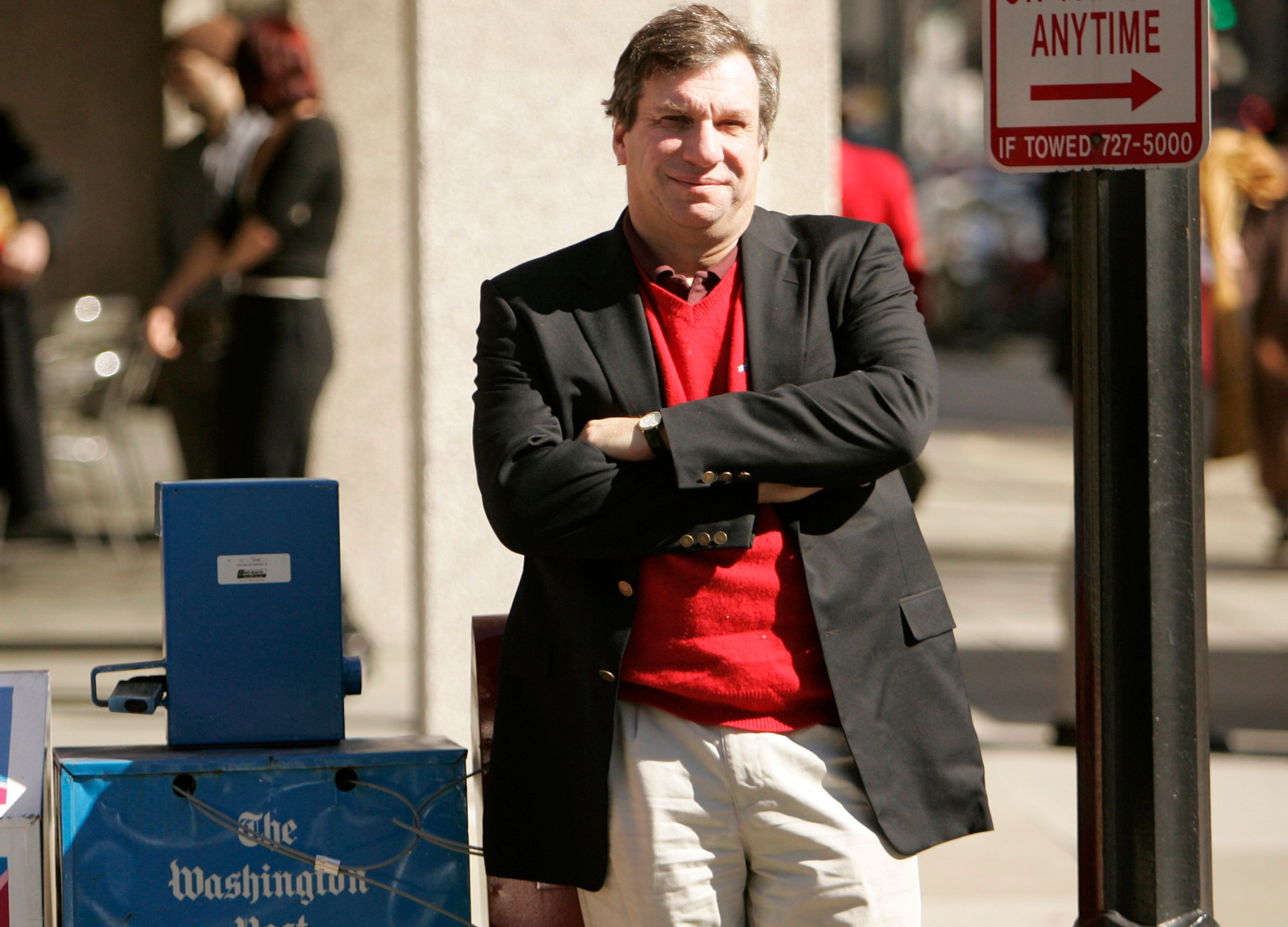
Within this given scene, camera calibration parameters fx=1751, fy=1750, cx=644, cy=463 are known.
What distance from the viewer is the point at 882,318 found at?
274 centimetres

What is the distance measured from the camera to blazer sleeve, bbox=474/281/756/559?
2.58 m

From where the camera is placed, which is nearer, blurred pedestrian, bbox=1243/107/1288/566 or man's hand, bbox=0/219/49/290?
man's hand, bbox=0/219/49/290

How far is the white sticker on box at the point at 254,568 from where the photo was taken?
9.90 ft

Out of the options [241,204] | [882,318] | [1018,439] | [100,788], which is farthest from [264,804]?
[1018,439]

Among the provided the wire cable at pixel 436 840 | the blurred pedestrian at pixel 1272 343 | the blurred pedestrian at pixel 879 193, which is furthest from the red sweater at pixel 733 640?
the blurred pedestrian at pixel 1272 343

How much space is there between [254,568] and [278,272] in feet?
10.5

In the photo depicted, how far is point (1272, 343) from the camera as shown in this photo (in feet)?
29.8

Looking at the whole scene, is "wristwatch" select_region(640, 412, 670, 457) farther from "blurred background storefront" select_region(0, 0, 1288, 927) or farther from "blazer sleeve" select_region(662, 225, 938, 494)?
"blurred background storefront" select_region(0, 0, 1288, 927)

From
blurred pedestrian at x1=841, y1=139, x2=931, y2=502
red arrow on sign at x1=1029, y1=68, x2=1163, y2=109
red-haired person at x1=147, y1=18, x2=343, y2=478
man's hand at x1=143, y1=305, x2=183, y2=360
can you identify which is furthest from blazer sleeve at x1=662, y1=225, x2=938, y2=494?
man's hand at x1=143, y1=305, x2=183, y2=360

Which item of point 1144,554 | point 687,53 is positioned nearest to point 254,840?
point 687,53

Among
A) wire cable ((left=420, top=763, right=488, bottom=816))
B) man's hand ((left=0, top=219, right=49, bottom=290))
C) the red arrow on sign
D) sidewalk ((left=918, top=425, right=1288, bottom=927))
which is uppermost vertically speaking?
man's hand ((left=0, top=219, right=49, bottom=290))

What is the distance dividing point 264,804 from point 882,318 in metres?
1.28

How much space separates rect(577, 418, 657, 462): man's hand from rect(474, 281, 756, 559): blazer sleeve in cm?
1

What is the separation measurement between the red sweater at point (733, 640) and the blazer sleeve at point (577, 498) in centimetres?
5
